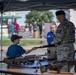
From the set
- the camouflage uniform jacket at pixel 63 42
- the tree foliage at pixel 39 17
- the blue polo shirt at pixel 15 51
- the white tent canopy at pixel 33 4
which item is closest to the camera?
the camouflage uniform jacket at pixel 63 42

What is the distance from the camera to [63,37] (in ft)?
21.4

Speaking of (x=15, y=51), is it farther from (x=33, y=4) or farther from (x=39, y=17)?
(x=39, y=17)

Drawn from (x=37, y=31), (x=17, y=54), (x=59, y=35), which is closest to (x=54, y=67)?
(x=59, y=35)

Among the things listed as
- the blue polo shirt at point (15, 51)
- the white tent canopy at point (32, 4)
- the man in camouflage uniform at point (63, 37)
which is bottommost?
the blue polo shirt at point (15, 51)

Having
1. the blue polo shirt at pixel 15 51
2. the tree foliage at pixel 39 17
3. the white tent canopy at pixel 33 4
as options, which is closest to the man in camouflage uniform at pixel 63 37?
the blue polo shirt at pixel 15 51

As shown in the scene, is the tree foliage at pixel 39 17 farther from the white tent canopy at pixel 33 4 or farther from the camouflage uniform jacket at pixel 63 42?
the camouflage uniform jacket at pixel 63 42

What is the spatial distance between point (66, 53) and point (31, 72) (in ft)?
4.13

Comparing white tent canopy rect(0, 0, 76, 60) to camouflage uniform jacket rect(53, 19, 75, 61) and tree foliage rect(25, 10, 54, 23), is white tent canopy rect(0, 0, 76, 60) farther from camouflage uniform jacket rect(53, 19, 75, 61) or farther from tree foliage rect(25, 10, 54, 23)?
tree foliage rect(25, 10, 54, 23)

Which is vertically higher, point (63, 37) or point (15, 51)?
point (63, 37)

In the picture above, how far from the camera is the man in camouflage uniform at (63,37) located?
6531mm

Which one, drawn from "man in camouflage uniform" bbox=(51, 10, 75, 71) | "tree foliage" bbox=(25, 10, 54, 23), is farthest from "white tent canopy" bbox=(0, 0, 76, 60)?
"tree foliage" bbox=(25, 10, 54, 23)

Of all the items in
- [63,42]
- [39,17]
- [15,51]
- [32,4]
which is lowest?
A: [15,51]

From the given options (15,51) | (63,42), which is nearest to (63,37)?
(63,42)

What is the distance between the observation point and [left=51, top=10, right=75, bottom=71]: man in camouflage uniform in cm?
653
